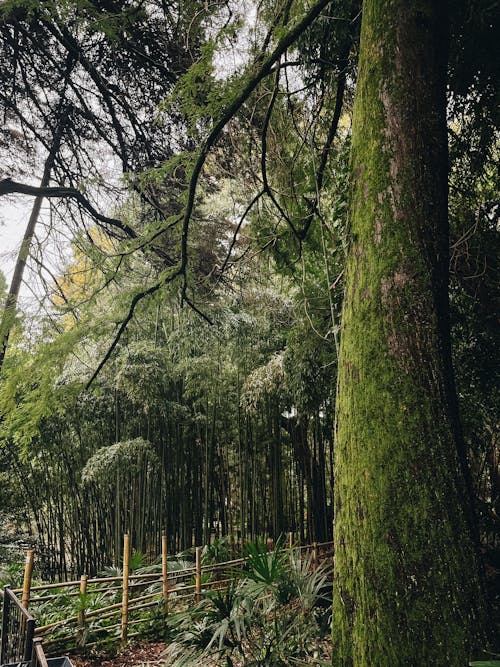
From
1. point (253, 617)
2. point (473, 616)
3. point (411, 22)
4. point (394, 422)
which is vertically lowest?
point (253, 617)

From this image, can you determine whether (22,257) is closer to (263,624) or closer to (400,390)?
(263,624)

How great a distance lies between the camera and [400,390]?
137 cm

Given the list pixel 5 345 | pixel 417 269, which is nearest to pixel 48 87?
pixel 5 345

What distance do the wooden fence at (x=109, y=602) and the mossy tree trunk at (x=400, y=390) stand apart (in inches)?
83.6

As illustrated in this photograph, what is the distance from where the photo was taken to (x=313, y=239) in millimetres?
3387

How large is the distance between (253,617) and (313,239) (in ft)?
7.78

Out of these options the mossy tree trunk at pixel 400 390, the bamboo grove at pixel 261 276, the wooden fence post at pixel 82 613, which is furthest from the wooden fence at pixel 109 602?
the mossy tree trunk at pixel 400 390

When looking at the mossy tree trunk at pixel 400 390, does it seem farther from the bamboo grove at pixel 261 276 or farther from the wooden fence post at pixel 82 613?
the wooden fence post at pixel 82 613

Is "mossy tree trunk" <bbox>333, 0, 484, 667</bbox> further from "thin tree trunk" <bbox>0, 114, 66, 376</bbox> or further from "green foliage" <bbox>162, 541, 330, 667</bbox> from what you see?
"thin tree trunk" <bbox>0, 114, 66, 376</bbox>

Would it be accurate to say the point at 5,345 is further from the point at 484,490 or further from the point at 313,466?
the point at 484,490

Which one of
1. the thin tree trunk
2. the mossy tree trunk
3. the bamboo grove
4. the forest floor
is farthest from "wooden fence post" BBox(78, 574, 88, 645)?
the mossy tree trunk

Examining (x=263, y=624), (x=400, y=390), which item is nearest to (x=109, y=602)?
(x=263, y=624)

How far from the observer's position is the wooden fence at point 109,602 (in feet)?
12.4

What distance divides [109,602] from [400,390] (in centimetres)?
449
